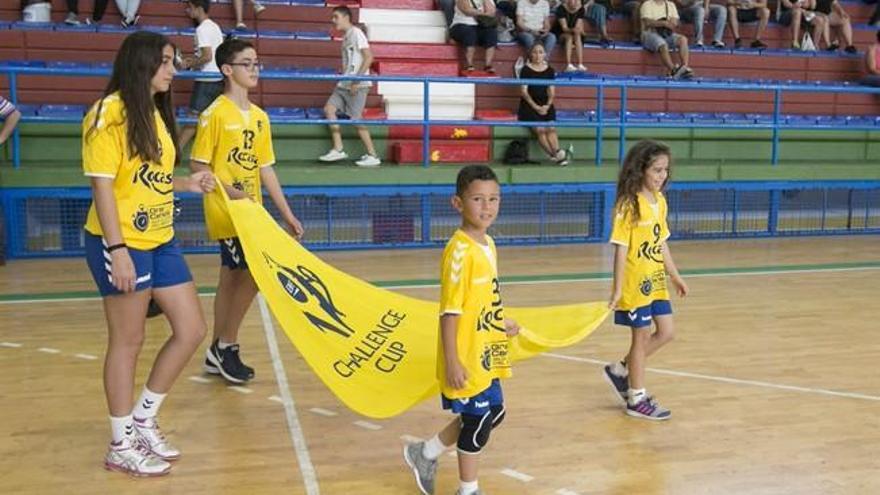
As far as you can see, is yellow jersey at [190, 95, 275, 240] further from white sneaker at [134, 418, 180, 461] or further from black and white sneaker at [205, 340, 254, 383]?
white sneaker at [134, 418, 180, 461]

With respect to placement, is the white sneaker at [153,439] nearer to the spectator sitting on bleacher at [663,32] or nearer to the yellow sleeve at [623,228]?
the yellow sleeve at [623,228]

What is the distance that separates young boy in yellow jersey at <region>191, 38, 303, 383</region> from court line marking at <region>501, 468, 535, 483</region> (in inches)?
75.4

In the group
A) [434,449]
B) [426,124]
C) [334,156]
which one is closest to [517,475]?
[434,449]

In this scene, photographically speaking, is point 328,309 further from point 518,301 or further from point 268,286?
point 518,301

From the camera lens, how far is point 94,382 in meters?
5.48

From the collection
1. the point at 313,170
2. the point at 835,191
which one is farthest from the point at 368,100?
the point at 835,191

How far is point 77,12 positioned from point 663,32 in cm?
819

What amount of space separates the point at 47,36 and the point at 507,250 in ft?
20.2

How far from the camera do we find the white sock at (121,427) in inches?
159

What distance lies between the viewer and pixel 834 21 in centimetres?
1555

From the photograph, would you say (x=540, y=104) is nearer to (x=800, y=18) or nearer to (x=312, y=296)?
(x=800, y=18)

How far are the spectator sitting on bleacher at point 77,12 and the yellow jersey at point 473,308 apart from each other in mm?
9635

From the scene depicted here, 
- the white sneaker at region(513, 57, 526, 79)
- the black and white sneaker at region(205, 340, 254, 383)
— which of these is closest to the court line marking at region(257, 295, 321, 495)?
the black and white sneaker at region(205, 340, 254, 383)

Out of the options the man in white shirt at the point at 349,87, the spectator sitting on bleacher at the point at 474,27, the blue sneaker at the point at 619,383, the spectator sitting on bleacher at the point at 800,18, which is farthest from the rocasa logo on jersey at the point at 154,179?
the spectator sitting on bleacher at the point at 800,18
